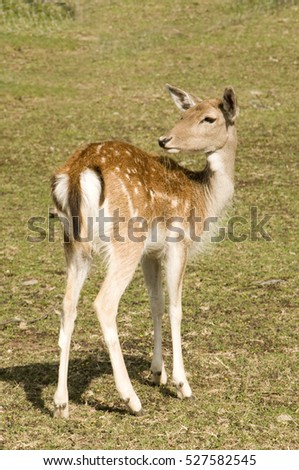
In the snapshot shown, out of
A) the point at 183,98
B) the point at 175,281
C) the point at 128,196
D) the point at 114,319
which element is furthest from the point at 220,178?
the point at 114,319

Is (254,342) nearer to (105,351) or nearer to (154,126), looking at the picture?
(105,351)

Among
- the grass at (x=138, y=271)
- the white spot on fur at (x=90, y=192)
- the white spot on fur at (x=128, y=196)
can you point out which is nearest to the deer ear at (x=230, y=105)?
the white spot on fur at (x=128, y=196)

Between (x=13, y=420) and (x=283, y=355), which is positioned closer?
(x=13, y=420)

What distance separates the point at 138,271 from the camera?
8.18 m

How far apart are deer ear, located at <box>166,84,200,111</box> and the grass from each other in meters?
1.63

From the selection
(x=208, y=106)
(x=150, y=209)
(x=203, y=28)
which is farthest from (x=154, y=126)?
(x=150, y=209)

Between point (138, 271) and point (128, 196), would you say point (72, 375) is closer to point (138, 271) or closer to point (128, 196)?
point (128, 196)

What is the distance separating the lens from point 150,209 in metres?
5.45

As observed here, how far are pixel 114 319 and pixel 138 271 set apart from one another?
3.07 meters

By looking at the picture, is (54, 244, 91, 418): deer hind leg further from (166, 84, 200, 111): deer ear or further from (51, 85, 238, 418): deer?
(166, 84, 200, 111): deer ear

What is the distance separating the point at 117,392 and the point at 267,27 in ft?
40.9

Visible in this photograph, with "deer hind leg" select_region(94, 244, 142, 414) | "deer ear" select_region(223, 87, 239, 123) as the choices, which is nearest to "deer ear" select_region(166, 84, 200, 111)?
"deer ear" select_region(223, 87, 239, 123)

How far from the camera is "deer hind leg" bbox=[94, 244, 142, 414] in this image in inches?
201

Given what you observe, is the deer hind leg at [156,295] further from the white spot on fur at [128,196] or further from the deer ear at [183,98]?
the deer ear at [183,98]
